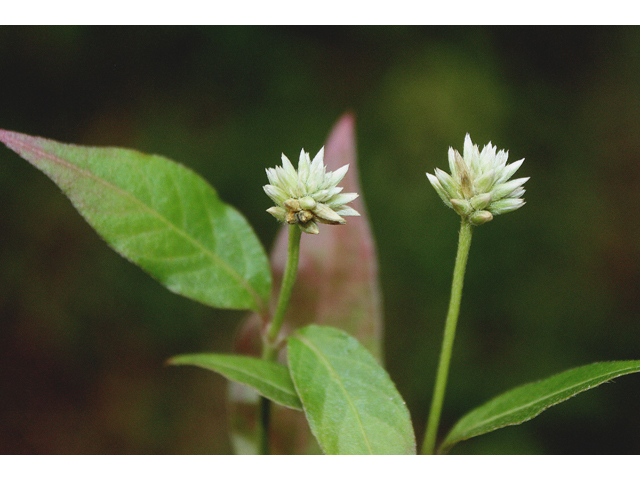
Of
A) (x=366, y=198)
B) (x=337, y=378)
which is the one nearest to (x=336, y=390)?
(x=337, y=378)

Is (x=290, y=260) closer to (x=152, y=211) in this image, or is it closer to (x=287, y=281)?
(x=287, y=281)

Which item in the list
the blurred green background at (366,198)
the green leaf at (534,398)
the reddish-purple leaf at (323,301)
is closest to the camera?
the green leaf at (534,398)

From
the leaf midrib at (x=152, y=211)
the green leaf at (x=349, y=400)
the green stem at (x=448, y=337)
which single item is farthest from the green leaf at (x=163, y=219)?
the green stem at (x=448, y=337)

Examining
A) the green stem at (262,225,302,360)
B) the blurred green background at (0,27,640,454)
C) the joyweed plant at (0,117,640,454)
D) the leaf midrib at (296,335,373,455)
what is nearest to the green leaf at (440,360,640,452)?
the joyweed plant at (0,117,640,454)

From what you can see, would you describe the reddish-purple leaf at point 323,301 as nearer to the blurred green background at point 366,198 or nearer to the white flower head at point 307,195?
the white flower head at point 307,195

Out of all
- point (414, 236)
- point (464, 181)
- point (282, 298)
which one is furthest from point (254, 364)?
point (414, 236)

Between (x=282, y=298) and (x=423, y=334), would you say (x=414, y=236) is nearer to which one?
(x=423, y=334)
